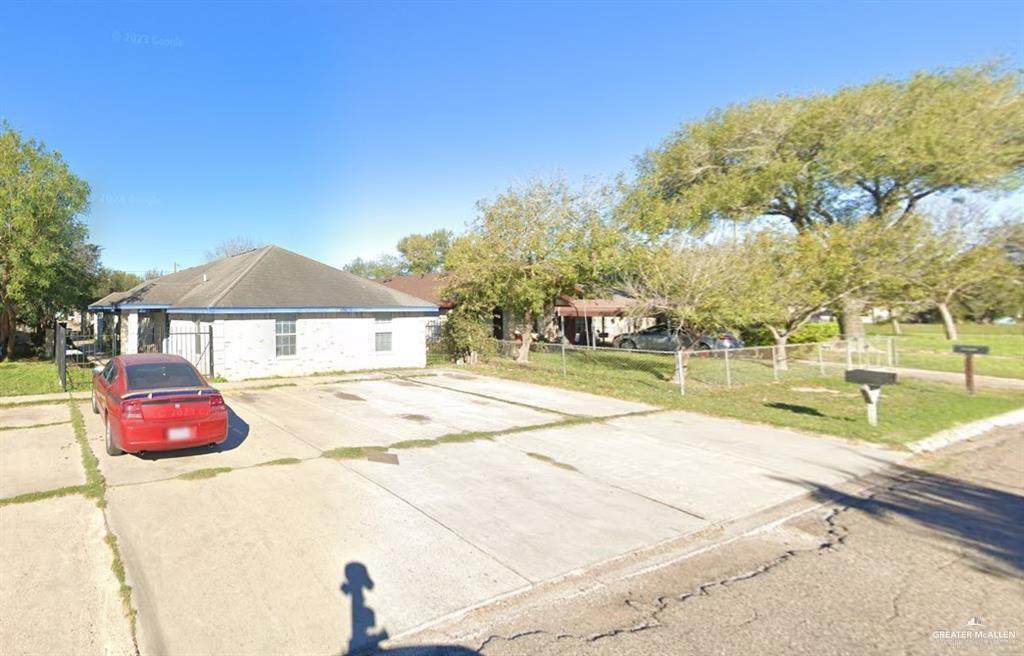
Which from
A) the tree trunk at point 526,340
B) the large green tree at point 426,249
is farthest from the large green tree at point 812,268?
the large green tree at point 426,249

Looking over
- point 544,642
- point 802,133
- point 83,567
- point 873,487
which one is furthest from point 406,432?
point 802,133

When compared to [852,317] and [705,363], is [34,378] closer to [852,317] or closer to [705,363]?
[705,363]

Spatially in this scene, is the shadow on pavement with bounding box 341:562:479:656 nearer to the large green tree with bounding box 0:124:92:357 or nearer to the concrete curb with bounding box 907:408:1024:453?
the concrete curb with bounding box 907:408:1024:453

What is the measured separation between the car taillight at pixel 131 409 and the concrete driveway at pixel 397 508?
28.7 inches

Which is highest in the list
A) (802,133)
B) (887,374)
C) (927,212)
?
(802,133)

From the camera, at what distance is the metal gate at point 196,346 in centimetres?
1697

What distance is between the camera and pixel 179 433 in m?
7.24

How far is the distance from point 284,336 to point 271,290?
181 centimetres

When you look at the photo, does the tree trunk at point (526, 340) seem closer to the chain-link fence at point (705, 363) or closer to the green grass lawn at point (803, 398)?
the chain-link fence at point (705, 363)

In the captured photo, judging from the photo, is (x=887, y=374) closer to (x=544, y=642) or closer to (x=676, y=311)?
(x=676, y=311)

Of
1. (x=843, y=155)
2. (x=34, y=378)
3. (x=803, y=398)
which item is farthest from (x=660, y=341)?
(x=34, y=378)

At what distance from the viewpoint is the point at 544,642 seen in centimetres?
352

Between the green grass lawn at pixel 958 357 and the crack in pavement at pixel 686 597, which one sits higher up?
the green grass lawn at pixel 958 357

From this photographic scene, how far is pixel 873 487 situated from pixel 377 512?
639cm
